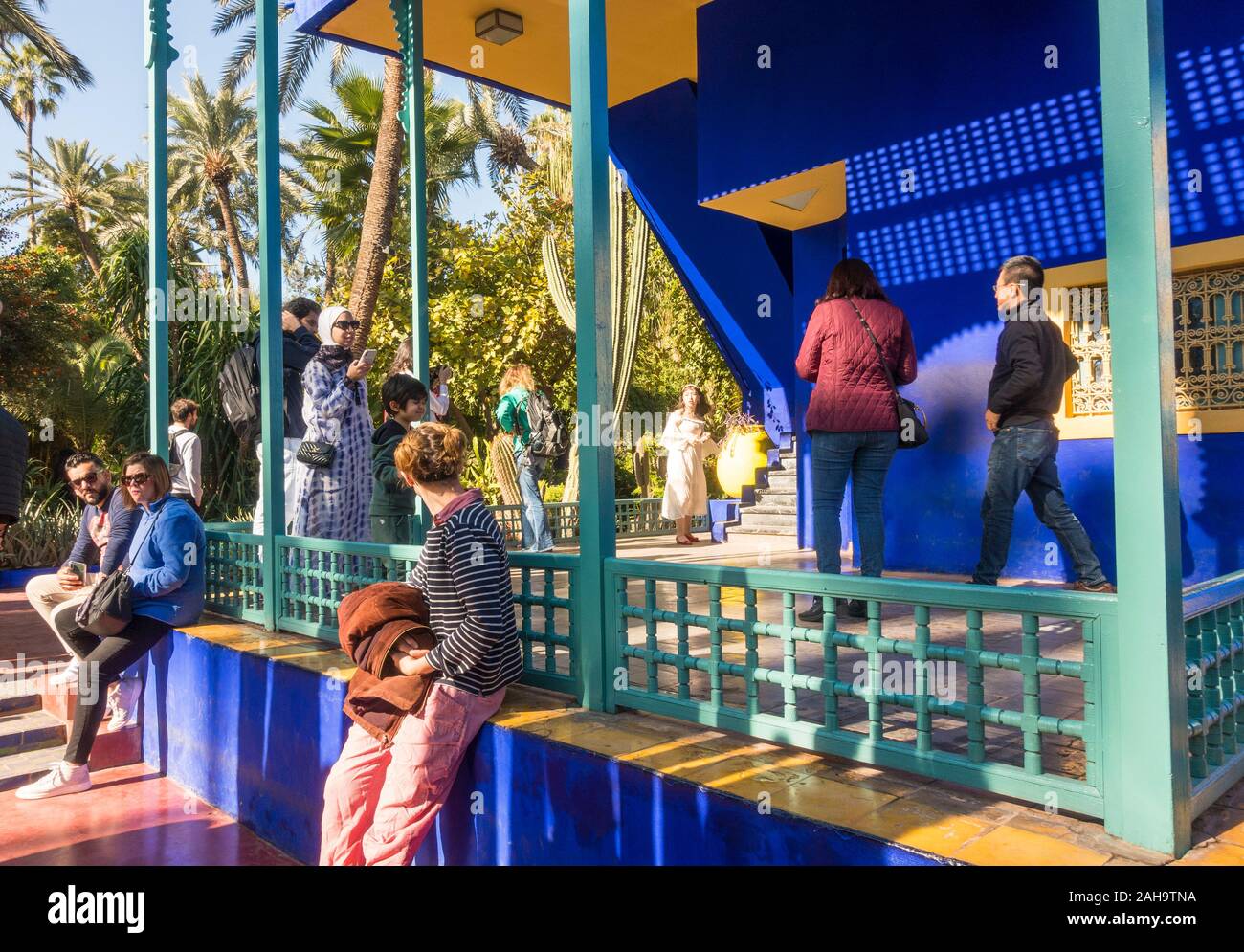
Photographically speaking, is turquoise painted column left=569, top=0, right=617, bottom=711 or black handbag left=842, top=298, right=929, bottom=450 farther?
black handbag left=842, top=298, right=929, bottom=450

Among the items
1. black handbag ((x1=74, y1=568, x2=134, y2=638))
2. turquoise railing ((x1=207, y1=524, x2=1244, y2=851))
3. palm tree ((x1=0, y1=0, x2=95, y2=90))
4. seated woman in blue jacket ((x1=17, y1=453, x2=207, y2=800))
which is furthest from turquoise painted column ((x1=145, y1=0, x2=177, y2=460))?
palm tree ((x1=0, y1=0, x2=95, y2=90))

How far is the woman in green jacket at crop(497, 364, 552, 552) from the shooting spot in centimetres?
745

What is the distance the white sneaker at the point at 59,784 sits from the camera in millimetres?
4688

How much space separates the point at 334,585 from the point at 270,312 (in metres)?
1.56

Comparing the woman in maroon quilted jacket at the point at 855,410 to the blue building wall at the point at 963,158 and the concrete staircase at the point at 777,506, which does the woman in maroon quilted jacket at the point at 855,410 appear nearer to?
the blue building wall at the point at 963,158

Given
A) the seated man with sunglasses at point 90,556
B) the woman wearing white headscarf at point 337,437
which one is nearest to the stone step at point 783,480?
the woman wearing white headscarf at point 337,437

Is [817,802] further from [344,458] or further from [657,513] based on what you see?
[657,513]

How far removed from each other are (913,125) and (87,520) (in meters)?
5.50

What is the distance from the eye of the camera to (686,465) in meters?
8.59

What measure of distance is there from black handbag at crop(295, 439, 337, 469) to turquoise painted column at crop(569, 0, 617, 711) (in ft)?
6.60

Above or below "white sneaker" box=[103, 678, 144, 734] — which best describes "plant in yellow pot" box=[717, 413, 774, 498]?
above

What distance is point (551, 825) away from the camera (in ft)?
9.61

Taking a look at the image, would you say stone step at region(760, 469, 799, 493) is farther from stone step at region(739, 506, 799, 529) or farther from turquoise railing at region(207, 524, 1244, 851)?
turquoise railing at region(207, 524, 1244, 851)

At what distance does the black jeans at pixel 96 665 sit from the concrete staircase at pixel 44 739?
0.27m
